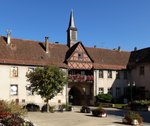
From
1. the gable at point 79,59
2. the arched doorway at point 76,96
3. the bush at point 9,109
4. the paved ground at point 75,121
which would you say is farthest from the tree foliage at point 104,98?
the bush at point 9,109

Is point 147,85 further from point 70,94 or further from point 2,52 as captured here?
point 2,52

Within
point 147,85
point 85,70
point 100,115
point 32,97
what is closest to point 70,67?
point 85,70

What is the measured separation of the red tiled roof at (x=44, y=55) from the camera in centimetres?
4669

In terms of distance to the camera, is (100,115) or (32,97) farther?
(32,97)

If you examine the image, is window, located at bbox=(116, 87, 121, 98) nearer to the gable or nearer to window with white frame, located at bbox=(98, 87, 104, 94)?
window with white frame, located at bbox=(98, 87, 104, 94)

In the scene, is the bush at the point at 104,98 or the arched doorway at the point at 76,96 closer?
the bush at the point at 104,98

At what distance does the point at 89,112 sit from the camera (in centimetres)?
3666

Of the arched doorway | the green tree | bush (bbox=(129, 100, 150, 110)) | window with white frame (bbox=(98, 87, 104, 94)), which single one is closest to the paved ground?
the green tree

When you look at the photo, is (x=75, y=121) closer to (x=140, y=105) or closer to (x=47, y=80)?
(x=47, y=80)

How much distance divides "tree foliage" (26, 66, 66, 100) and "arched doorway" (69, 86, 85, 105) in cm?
1640

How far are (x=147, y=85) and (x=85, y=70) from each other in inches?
390

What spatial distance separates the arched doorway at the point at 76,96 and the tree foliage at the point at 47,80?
16.4m

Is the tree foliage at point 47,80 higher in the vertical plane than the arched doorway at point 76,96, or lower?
higher

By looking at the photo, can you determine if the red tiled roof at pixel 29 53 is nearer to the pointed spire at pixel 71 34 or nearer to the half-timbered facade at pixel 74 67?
the half-timbered facade at pixel 74 67
